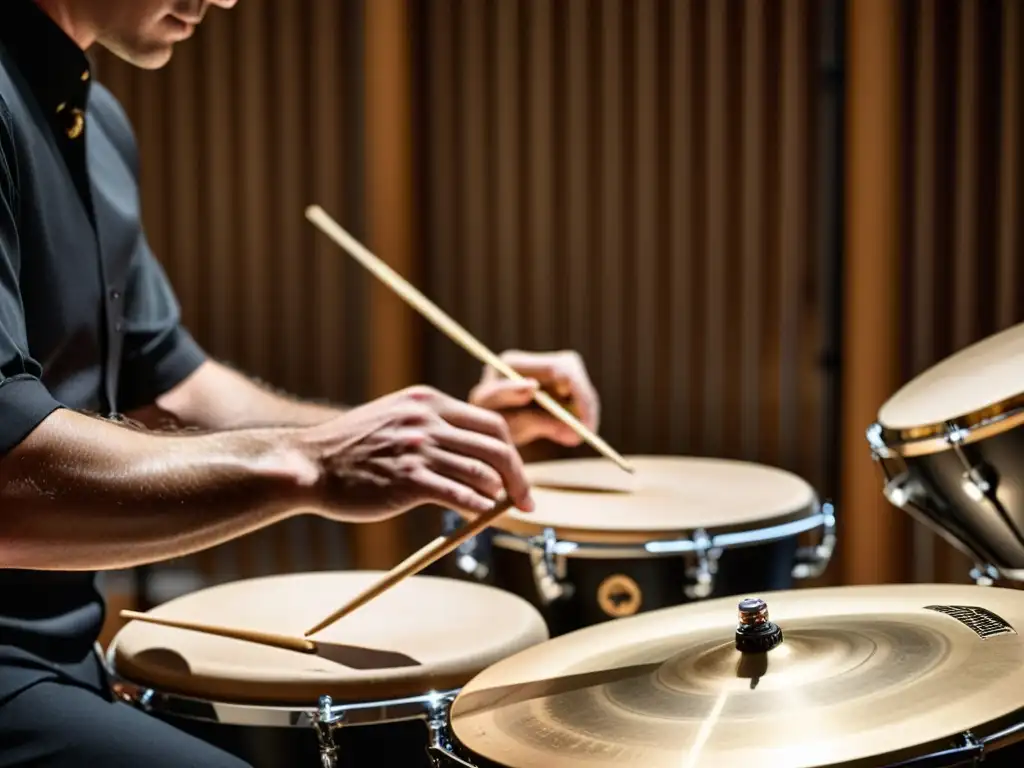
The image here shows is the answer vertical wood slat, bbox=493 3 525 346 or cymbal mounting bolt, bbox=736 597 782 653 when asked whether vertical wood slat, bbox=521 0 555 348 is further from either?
cymbal mounting bolt, bbox=736 597 782 653

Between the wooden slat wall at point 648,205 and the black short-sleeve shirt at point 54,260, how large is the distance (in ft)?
5.54

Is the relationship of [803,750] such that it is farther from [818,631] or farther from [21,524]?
[21,524]

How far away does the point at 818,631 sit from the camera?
1.05 meters

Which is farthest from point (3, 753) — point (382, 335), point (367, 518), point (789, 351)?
point (789, 351)

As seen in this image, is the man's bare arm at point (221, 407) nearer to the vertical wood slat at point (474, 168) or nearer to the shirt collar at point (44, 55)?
the shirt collar at point (44, 55)

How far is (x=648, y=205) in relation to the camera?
3.11m

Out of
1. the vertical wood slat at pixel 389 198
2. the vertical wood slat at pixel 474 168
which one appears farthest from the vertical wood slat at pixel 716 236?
the vertical wood slat at pixel 389 198

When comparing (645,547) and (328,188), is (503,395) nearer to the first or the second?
(645,547)

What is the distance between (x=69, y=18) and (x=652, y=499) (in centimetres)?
96

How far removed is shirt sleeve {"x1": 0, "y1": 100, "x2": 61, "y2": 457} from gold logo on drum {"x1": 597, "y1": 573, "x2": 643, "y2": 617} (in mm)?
779

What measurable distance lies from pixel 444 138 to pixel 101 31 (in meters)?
1.79

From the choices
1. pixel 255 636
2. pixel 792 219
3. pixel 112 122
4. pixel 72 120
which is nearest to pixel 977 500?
pixel 255 636

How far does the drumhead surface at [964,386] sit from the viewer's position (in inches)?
47.7

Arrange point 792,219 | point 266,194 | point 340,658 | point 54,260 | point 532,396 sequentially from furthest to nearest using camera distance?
point 266,194
point 792,219
point 532,396
point 54,260
point 340,658
